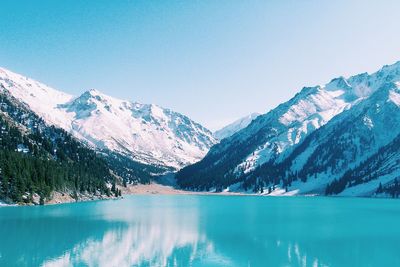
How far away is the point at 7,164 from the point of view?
514 feet

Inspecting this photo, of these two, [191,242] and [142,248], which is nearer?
[142,248]

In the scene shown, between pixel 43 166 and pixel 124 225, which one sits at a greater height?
pixel 43 166

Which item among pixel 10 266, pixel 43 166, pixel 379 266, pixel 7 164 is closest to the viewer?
pixel 10 266

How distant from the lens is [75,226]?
105500mm

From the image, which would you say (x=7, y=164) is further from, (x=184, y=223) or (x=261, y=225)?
(x=261, y=225)

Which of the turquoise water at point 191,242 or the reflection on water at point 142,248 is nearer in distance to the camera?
the reflection on water at point 142,248

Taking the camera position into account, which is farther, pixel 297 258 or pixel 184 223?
pixel 184 223

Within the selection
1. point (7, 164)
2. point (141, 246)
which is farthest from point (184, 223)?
point (7, 164)

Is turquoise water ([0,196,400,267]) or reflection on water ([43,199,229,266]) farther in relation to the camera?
turquoise water ([0,196,400,267])

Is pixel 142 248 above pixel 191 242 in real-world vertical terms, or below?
below

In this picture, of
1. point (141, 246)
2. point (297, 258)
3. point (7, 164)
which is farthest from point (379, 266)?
point (7, 164)

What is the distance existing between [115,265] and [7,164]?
106617 millimetres

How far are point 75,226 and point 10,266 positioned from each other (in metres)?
45.2

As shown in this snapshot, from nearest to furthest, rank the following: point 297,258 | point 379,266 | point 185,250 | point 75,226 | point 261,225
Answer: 1. point 379,266
2. point 297,258
3. point 185,250
4. point 75,226
5. point 261,225
